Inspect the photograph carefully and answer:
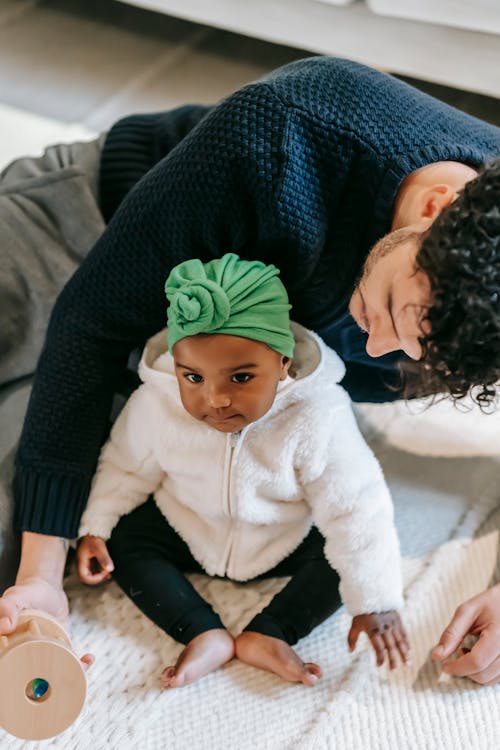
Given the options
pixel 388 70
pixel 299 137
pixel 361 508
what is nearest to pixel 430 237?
pixel 299 137

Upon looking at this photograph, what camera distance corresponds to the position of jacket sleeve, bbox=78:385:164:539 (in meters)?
1.03

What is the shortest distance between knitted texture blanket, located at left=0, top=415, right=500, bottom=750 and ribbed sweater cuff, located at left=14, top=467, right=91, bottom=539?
0.09 m

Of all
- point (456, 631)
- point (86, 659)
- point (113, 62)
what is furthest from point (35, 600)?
point (113, 62)

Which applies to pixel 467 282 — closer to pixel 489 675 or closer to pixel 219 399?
pixel 219 399

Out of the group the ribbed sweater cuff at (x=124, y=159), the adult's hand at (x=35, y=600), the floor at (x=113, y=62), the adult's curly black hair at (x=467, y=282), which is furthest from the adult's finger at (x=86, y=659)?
the floor at (x=113, y=62)

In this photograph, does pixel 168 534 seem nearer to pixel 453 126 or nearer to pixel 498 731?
pixel 498 731

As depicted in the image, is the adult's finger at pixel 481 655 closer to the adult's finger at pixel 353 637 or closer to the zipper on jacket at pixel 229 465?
the adult's finger at pixel 353 637

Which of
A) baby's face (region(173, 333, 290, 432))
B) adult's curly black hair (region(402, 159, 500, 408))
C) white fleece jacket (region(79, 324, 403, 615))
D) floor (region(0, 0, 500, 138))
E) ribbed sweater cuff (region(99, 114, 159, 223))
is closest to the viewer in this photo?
adult's curly black hair (region(402, 159, 500, 408))

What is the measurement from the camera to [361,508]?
954 millimetres

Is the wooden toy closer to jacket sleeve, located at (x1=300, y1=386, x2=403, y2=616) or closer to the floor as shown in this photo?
jacket sleeve, located at (x1=300, y1=386, x2=403, y2=616)

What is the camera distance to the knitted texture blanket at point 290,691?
3.02 ft

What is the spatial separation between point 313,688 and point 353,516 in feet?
0.63

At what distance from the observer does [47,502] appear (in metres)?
1.00

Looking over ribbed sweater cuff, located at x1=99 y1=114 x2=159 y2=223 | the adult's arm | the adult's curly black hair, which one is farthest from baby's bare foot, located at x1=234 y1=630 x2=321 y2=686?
ribbed sweater cuff, located at x1=99 y1=114 x2=159 y2=223
